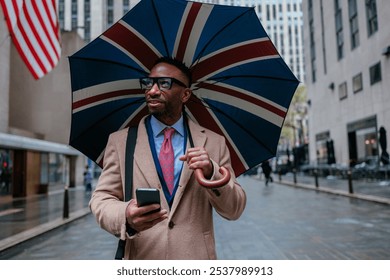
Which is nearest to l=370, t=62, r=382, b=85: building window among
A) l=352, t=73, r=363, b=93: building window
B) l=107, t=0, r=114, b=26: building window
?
l=352, t=73, r=363, b=93: building window

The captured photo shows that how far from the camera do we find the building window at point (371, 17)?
2076 centimetres

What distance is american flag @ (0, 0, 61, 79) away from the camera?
457cm

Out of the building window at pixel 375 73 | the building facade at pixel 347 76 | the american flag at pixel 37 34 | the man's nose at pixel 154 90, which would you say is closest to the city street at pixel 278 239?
the american flag at pixel 37 34

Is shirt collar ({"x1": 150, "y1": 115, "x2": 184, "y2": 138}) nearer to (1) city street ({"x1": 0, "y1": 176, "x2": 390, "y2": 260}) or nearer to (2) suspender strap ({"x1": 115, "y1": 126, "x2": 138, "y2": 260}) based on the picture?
(2) suspender strap ({"x1": 115, "y1": 126, "x2": 138, "y2": 260})

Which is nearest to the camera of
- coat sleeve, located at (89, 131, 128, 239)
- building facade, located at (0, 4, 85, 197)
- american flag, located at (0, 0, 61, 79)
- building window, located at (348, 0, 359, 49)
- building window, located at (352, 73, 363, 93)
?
coat sleeve, located at (89, 131, 128, 239)

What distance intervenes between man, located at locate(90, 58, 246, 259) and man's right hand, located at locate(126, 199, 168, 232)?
0.15 m

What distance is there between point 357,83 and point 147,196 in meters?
26.9

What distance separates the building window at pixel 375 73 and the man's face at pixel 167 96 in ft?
75.4

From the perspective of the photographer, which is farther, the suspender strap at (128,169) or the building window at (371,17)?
the building window at (371,17)

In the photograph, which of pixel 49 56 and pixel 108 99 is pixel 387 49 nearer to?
pixel 49 56

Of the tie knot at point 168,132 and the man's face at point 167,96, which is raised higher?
the man's face at point 167,96

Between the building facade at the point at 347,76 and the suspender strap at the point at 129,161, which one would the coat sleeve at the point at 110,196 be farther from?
the building facade at the point at 347,76
